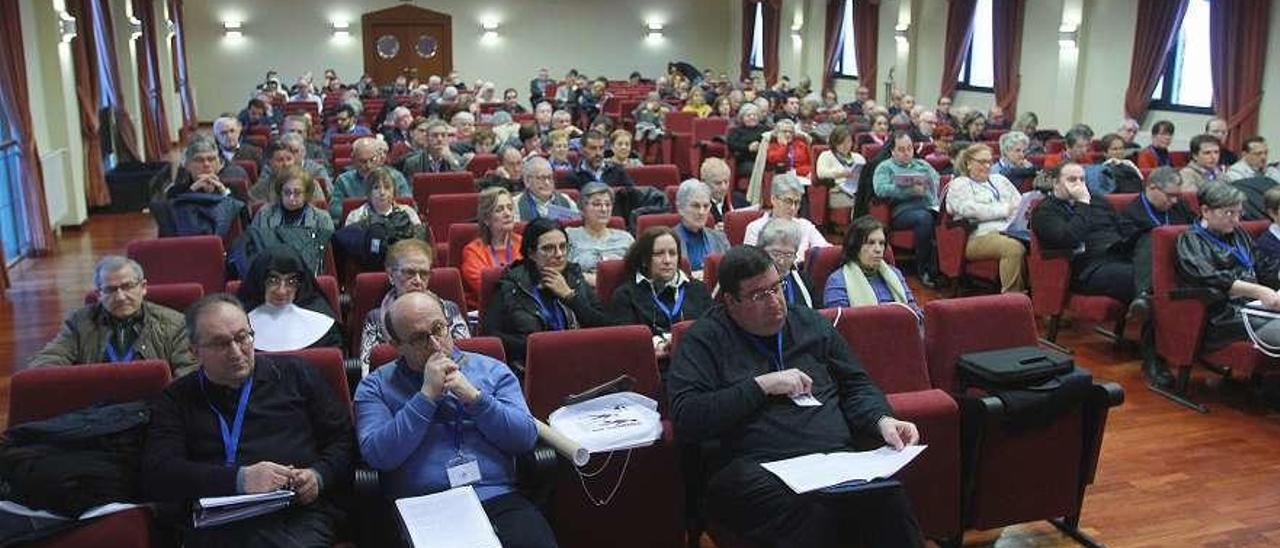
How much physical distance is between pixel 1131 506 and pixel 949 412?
125 centimetres

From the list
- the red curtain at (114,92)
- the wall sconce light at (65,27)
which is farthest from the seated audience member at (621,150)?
the red curtain at (114,92)

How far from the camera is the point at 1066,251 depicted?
5.67 metres

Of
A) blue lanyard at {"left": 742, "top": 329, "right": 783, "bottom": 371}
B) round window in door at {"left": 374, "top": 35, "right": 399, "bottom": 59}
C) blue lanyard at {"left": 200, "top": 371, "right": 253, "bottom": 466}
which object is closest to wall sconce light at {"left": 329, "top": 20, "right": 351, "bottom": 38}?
round window in door at {"left": 374, "top": 35, "right": 399, "bottom": 59}

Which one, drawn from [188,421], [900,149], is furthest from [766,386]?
[900,149]

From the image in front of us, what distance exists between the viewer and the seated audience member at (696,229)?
4.89m

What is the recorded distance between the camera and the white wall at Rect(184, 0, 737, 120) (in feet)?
68.0

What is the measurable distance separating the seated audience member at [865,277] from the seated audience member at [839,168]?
379cm

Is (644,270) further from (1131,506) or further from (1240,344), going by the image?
(1240,344)

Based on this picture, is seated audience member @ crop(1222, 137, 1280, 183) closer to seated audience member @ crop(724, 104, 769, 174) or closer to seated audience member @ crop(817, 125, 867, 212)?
seated audience member @ crop(817, 125, 867, 212)

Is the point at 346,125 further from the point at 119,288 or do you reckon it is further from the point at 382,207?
the point at 119,288

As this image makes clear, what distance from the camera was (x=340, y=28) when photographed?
21266mm

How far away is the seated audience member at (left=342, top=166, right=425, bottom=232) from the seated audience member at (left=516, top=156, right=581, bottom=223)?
607 millimetres

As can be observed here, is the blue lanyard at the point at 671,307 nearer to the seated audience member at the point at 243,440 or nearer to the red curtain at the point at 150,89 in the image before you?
the seated audience member at the point at 243,440

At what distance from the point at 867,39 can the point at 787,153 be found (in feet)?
27.5
